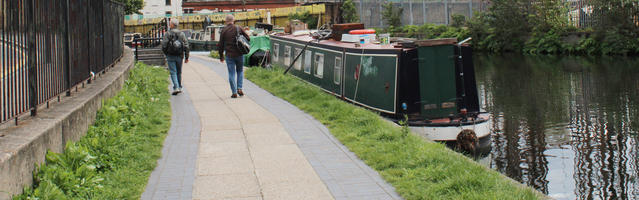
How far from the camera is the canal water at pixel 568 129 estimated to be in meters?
10.8

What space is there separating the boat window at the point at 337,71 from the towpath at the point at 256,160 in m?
3.14

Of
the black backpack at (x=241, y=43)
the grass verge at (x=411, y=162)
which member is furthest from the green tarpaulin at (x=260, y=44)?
the grass verge at (x=411, y=162)

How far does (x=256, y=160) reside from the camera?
Answer: 7.88 metres

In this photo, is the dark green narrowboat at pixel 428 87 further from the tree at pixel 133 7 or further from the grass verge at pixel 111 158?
the tree at pixel 133 7

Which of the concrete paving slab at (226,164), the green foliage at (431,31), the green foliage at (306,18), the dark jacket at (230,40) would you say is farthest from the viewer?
the green foliage at (306,18)

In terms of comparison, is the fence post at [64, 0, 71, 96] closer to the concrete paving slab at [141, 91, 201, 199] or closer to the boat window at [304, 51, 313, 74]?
the concrete paving slab at [141, 91, 201, 199]

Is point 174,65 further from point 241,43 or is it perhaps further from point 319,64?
point 319,64

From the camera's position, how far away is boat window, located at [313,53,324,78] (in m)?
16.7

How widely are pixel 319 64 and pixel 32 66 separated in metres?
10.2

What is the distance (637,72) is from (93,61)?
809 inches

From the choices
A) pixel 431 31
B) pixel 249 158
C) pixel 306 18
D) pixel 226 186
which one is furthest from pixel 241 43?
pixel 306 18

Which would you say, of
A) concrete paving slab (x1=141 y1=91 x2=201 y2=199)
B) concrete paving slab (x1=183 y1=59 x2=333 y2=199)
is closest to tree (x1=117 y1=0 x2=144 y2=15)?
concrete paving slab (x1=183 y1=59 x2=333 y2=199)

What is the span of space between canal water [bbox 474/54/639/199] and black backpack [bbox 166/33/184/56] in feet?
19.6

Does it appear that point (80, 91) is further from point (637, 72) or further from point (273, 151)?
point (637, 72)
